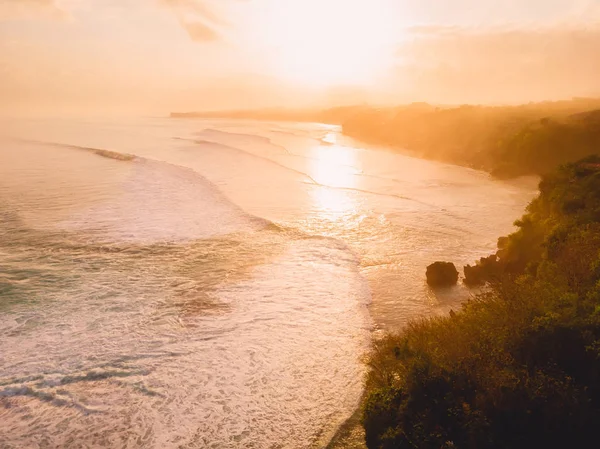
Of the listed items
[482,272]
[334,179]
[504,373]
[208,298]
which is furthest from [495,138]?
[504,373]

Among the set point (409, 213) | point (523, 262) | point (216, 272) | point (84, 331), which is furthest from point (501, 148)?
point (84, 331)

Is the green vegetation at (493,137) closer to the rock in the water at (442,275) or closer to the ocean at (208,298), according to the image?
the ocean at (208,298)

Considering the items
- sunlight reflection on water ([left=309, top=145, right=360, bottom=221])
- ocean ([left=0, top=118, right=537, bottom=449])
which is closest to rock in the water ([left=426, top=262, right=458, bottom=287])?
ocean ([left=0, top=118, right=537, bottom=449])

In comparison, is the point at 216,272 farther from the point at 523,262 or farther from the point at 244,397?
the point at 523,262

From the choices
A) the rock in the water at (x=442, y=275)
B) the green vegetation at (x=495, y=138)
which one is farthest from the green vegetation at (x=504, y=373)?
the green vegetation at (x=495, y=138)

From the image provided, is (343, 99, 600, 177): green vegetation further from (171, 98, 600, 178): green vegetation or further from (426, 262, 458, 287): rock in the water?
(426, 262, 458, 287): rock in the water
